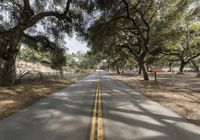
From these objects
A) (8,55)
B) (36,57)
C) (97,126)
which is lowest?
(97,126)

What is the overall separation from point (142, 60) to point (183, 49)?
79.8ft

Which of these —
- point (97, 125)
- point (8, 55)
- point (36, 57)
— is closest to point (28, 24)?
point (8, 55)

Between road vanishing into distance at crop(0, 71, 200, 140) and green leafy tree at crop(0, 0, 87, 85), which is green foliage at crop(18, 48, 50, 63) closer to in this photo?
green leafy tree at crop(0, 0, 87, 85)

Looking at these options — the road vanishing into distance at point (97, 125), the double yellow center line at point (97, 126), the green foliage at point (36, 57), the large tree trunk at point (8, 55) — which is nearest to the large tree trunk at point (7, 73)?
the large tree trunk at point (8, 55)

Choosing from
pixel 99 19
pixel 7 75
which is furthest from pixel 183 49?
pixel 7 75

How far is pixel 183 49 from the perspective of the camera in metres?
51.3

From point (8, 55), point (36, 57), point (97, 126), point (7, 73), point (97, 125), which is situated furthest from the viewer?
point (36, 57)

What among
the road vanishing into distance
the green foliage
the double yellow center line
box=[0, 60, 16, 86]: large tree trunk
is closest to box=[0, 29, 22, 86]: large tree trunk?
box=[0, 60, 16, 86]: large tree trunk

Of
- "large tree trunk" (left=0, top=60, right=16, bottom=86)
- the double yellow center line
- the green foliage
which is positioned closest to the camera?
the double yellow center line

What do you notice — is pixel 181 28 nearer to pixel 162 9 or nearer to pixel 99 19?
pixel 162 9

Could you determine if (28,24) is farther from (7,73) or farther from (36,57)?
(36,57)

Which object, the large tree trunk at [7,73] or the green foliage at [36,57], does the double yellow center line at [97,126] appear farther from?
the green foliage at [36,57]

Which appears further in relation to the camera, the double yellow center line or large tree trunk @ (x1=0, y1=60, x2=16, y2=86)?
large tree trunk @ (x1=0, y1=60, x2=16, y2=86)

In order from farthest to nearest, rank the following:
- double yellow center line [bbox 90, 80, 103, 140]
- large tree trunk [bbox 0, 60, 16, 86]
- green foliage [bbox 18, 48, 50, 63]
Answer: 1. green foliage [bbox 18, 48, 50, 63]
2. large tree trunk [bbox 0, 60, 16, 86]
3. double yellow center line [bbox 90, 80, 103, 140]
